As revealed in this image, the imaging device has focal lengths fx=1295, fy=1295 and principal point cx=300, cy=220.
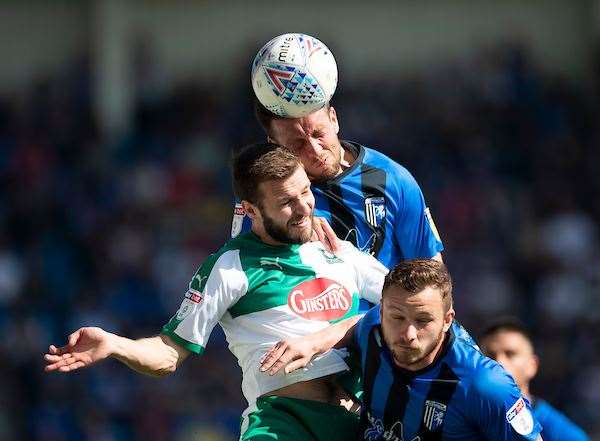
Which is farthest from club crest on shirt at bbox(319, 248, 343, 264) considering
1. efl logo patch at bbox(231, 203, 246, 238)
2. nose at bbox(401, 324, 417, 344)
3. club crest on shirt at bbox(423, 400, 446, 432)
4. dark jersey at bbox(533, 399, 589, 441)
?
dark jersey at bbox(533, 399, 589, 441)

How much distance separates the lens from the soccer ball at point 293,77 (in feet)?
18.8

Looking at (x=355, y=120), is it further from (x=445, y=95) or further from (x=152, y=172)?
(x=152, y=172)

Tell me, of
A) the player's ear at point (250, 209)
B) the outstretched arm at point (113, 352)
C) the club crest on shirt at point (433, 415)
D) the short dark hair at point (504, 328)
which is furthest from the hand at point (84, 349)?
the short dark hair at point (504, 328)

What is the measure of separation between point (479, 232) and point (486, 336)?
289 inches

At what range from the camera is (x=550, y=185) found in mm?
14648

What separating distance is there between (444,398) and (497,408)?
8.4 inches

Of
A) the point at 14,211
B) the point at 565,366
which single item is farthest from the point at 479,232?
the point at 14,211

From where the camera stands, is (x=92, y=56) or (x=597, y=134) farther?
(x=92, y=56)

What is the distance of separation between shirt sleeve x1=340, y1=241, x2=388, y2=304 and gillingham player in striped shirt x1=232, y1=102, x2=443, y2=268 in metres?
0.32

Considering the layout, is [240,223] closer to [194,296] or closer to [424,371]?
[194,296]

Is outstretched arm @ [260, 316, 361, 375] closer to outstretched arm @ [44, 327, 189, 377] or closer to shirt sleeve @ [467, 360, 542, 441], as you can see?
outstretched arm @ [44, 327, 189, 377]

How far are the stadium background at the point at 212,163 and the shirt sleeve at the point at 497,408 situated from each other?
7.53 meters

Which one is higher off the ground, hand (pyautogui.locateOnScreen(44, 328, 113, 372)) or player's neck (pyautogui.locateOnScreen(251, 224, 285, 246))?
player's neck (pyautogui.locateOnScreen(251, 224, 285, 246))

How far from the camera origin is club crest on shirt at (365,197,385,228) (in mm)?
5914
